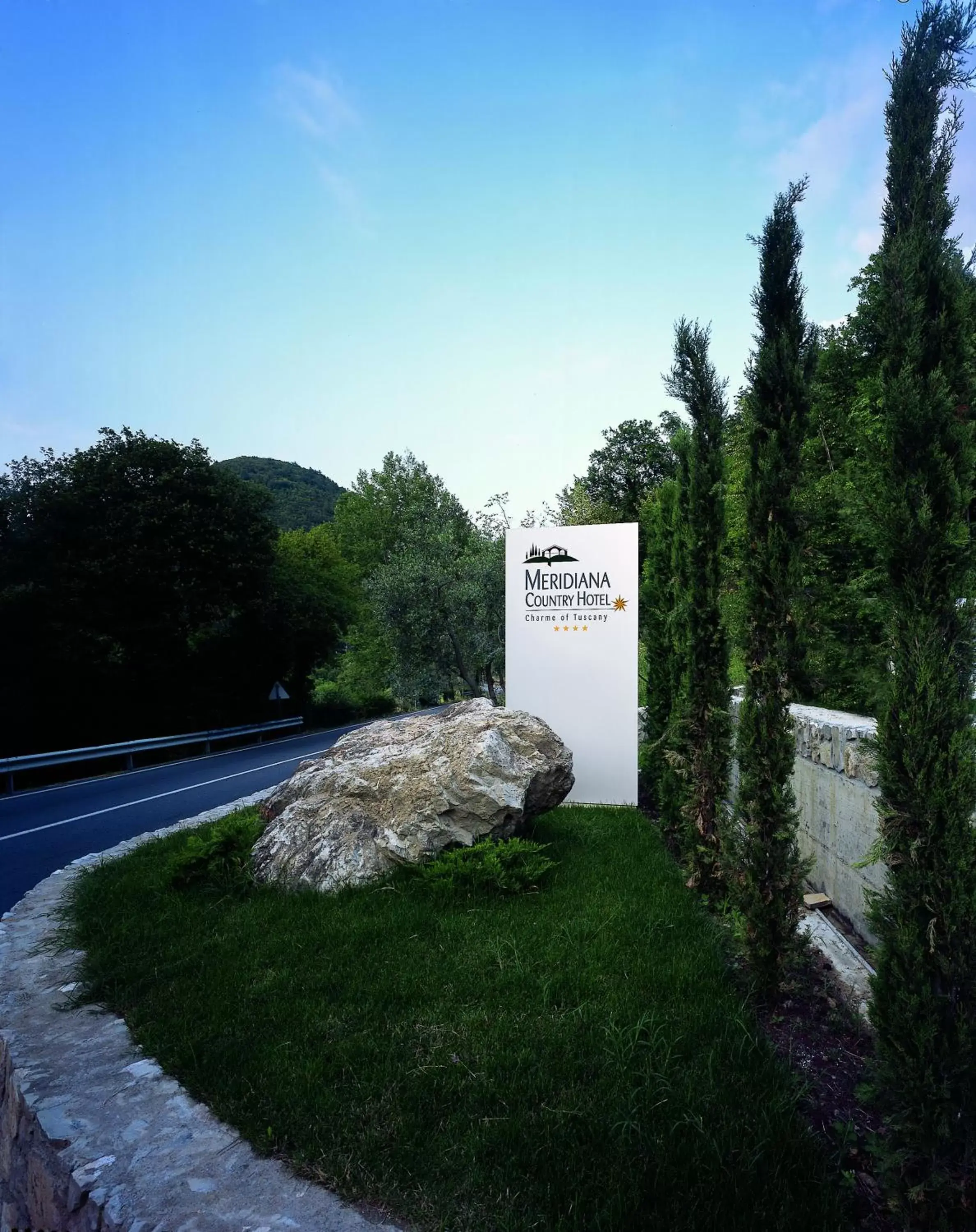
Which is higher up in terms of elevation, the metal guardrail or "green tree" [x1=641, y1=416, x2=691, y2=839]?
"green tree" [x1=641, y1=416, x2=691, y2=839]

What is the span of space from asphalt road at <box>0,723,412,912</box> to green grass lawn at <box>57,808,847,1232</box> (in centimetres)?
317

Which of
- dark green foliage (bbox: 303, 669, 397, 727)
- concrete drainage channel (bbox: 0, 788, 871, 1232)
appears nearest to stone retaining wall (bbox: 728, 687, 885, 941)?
concrete drainage channel (bbox: 0, 788, 871, 1232)

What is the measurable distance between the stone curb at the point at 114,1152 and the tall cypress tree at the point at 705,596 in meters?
3.84

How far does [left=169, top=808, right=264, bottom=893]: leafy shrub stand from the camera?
225 inches

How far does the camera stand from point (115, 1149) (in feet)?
8.75

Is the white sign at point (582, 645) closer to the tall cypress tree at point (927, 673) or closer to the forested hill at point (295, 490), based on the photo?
the tall cypress tree at point (927, 673)

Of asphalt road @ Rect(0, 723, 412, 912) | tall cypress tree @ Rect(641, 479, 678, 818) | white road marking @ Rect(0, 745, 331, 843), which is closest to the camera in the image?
asphalt road @ Rect(0, 723, 412, 912)

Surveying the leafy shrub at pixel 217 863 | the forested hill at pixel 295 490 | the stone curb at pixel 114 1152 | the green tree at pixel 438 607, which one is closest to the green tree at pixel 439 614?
the green tree at pixel 438 607

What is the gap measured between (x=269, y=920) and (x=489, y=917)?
151 centimetres

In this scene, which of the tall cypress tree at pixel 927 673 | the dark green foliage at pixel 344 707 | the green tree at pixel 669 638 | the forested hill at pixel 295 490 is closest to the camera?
the tall cypress tree at pixel 927 673

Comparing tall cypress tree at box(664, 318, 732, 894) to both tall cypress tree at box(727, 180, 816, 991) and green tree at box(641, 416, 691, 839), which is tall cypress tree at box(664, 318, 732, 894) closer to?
green tree at box(641, 416, 691, 839)

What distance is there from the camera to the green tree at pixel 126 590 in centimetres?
1805

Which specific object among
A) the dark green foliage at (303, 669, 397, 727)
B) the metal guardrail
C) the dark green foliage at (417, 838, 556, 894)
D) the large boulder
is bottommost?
the dark green foliage at (303, 669, 397, 727)

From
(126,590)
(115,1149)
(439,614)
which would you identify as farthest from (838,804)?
(126,590)
